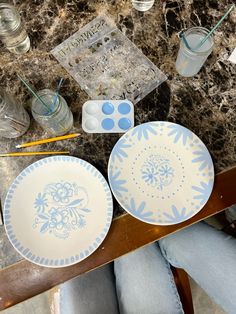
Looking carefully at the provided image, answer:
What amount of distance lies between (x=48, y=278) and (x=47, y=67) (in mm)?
493

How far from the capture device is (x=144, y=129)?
0.72 metres

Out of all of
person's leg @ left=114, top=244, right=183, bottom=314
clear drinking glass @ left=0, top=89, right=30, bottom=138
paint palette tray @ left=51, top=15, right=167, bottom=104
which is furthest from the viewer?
person's leg @ left=114, top=244, right=183, bottom=314

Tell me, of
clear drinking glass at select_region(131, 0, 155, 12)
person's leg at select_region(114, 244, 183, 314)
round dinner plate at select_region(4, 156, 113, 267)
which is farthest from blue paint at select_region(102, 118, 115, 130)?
person's leg at select_region(114, 244, 183, 314)

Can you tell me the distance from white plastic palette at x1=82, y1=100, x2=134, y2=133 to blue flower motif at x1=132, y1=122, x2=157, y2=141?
2cm

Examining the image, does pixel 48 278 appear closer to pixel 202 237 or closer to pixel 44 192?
pixel 44 192

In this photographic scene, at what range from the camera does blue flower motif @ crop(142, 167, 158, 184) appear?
2.29ft

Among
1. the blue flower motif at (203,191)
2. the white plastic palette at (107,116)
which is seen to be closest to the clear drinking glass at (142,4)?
the white plastic palette at (107,116)

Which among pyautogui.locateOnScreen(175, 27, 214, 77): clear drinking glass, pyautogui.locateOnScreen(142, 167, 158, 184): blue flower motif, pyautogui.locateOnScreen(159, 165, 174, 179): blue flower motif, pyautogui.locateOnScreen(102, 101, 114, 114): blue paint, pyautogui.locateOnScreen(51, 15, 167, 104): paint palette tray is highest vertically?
pyautogui.locateOnScreen(175, 27, 214, 77): clear drinking glass

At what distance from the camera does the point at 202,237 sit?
2.92 feet

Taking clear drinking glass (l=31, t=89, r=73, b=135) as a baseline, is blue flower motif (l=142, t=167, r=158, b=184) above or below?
below

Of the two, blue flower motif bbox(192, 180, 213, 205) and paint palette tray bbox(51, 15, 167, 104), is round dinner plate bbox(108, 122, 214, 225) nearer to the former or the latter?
blue flower motif bbox(192, 180, 213, 205)

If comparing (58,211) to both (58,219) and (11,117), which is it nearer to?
(58,219)

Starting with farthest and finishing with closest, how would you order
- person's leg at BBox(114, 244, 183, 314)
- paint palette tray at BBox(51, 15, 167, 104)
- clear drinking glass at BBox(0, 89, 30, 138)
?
1. person's leg at BBox(114, 244, 183, 314)
2. paint palette tray at BBox(51, 15, 167, 104)
3. clear drinking glass at BBox(0, 89, 30, 138)

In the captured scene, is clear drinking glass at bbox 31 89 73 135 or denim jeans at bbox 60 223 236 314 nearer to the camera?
clear drinking glass at bbox 31 89 73 135
